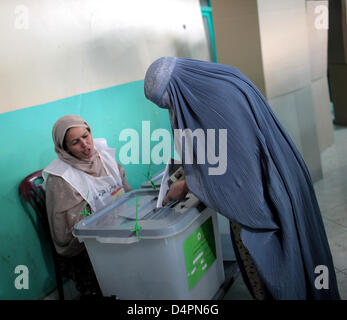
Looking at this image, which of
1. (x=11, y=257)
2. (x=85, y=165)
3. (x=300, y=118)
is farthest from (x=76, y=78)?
(x=300, y=118)

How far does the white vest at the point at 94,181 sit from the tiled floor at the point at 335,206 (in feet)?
2.87

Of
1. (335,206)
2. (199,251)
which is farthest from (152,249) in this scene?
(335,206)

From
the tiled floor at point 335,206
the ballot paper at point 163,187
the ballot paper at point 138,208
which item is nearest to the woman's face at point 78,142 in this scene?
the ballot paper at point 138,208

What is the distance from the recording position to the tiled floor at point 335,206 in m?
2.17

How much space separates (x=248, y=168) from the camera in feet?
5.05

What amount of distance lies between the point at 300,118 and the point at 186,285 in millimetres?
2352

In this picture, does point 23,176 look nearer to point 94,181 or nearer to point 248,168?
point 94,181

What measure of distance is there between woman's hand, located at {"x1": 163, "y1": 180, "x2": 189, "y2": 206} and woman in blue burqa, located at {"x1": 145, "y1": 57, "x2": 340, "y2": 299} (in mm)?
76

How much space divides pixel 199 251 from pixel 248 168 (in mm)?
467
